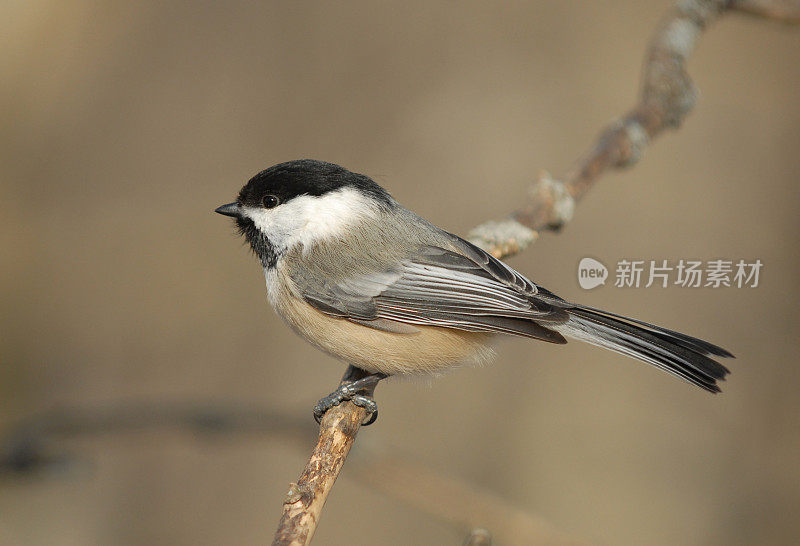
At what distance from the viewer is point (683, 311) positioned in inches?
141

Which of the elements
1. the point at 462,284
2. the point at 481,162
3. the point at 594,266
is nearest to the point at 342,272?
the point at 462,284

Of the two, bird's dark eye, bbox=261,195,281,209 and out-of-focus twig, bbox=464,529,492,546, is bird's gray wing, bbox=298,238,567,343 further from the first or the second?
out-of-focus twig, bbox=464,529,492,546

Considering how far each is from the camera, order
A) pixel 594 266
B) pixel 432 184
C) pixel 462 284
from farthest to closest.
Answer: pixel 432 184 → pixel 594 266 → pixel 462 284

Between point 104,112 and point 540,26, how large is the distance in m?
2.52

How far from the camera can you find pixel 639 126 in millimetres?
2637

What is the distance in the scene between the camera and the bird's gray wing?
6.29 ft

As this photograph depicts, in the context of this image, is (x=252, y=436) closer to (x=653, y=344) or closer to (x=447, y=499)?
(x=447, y=499)

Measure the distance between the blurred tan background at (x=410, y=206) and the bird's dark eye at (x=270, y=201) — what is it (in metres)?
1.51

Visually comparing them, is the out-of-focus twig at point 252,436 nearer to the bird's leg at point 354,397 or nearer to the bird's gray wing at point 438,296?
the bird's leg at point 354,397

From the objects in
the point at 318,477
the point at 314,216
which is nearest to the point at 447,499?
the point at 318,477

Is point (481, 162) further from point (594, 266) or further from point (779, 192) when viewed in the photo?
point (779, 192)

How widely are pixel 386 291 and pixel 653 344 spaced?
732mm

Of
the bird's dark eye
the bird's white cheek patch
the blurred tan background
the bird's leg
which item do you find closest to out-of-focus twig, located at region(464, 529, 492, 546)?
the bird's leg

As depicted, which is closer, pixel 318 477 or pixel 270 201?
pixel 318 477
